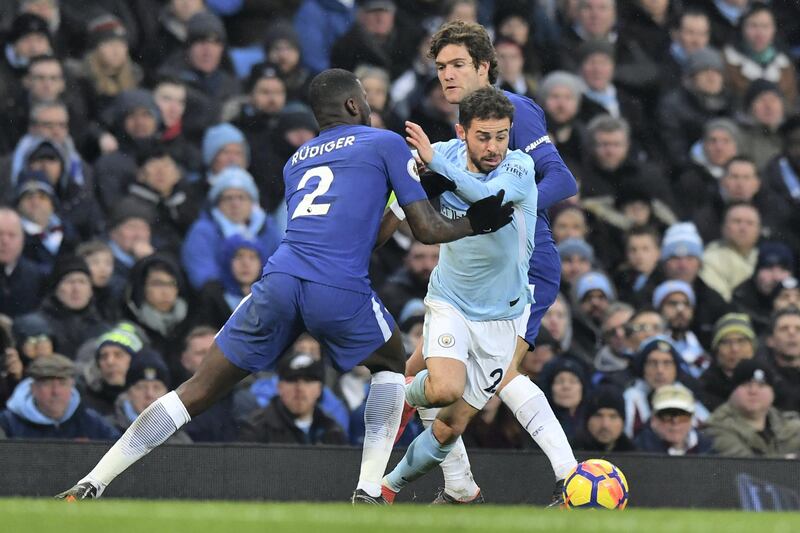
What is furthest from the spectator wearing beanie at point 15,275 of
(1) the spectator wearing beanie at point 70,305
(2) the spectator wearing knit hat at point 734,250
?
(2) the spectator wearing knit hat at point 734,250

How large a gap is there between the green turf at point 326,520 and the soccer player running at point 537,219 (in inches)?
68.3

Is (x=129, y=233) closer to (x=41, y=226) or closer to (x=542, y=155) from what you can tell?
(x=41, y=226)

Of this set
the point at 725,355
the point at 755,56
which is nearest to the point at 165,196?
the point at 725,355

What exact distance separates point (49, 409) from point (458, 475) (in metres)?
2.74

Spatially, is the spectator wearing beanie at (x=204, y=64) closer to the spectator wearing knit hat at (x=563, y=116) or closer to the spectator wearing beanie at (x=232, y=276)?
the spectator wearing beanie at (x=232, y=276)

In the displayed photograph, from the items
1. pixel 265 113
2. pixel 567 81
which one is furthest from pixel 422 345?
pixel 567 81

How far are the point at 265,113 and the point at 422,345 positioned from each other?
4231 mm

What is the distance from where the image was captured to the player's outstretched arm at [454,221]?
275 inches

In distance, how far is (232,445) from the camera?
872cm

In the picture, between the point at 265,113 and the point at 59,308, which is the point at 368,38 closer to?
the point at 265,113

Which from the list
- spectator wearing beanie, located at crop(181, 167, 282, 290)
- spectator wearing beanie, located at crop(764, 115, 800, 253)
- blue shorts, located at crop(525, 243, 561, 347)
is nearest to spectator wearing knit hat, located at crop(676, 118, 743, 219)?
spectator wearing beanie, located at crop(764, 115, 800, 253)

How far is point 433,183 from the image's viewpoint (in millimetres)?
7379

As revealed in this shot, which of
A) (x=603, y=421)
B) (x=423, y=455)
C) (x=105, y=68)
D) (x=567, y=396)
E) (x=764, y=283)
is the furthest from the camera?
(x=764, y=283)

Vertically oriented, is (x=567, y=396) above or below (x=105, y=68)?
below
